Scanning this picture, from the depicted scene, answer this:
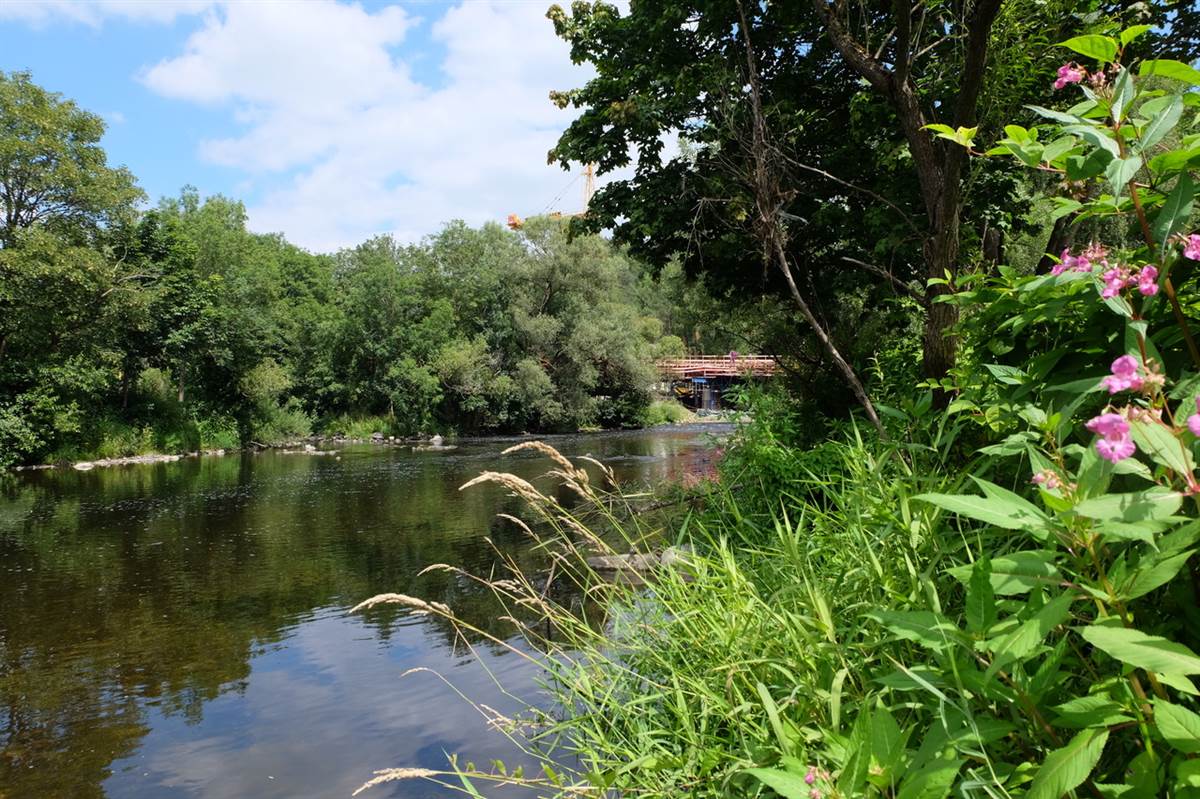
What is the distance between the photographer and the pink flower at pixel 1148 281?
1328 millimetres

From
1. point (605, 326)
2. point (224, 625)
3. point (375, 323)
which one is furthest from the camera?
point (375, 323)

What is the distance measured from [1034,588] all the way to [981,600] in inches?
4.1

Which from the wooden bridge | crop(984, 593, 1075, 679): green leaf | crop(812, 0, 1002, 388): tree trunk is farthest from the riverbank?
crop(984, 593, 1075, 679): green leaf

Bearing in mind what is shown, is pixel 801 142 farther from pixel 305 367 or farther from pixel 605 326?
pixel 305 367

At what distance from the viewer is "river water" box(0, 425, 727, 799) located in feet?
16.7

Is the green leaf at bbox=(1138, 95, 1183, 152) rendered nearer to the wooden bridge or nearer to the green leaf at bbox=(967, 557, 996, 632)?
the green leaf at bbox=(967, 557, 996, 632)

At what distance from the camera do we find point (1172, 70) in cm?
135

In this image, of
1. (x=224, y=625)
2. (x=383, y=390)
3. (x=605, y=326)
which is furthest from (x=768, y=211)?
(x=383, y=390)

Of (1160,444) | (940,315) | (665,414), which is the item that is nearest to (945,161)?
(940,315)

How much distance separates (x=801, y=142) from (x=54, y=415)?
2405 centimetres

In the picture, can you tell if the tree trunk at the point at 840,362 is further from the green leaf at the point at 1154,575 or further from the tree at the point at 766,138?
the green leaf at the point at 1154,575

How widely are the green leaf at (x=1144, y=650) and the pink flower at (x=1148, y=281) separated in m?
0.60

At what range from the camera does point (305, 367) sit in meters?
38.0

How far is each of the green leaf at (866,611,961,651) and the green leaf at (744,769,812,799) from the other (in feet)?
1.16
